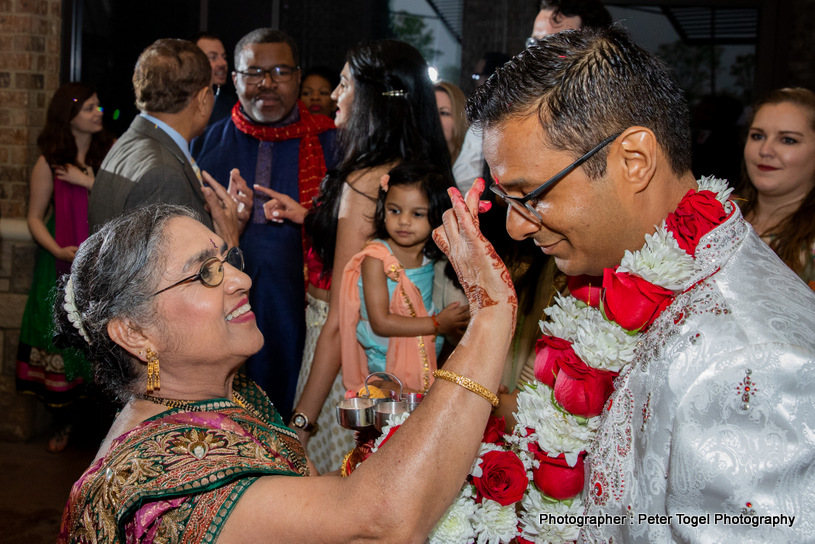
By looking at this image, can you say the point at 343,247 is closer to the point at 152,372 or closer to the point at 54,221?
the point at 152,372

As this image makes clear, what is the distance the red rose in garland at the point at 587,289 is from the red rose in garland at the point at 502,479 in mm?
390

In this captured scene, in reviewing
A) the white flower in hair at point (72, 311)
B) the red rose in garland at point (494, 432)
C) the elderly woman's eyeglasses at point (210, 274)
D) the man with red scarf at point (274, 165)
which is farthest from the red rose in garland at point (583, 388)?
the man with red scarf at point (274, 165)

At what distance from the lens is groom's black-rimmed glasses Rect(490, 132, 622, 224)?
4.35ft

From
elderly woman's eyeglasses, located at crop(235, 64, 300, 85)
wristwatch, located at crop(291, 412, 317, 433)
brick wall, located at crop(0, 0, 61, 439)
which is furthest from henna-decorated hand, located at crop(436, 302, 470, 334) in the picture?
brick wall, located at crop(0, 0, 61, 439)

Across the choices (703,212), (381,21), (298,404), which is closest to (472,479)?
(703,212)

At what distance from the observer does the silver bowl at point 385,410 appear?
66.0 inches

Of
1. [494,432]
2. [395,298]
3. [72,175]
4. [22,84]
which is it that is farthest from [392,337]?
[22,84]

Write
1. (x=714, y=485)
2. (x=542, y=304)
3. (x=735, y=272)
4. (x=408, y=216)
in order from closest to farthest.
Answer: (x=714, y=485)
(x=735, y=272)
(x=542, y=304)
(x=408, y=216)

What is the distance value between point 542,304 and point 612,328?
2.85 ft

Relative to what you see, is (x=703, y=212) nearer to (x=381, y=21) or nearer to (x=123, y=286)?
(x=123, y=286)

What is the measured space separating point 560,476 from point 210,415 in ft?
2.57

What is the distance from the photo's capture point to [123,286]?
1.69 meters

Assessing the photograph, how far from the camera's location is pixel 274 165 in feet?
12.7

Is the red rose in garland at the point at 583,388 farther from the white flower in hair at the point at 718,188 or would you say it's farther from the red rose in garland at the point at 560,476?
the white flower in hair at the point at 718,188
